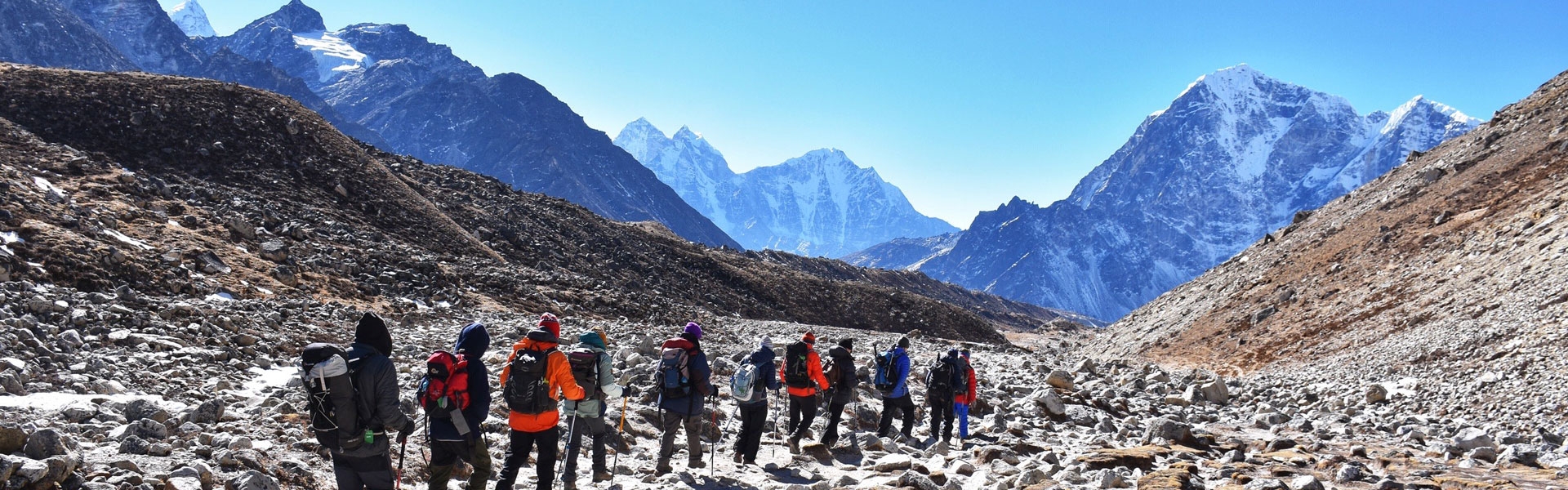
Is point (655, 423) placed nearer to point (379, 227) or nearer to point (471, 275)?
point (471, 275)

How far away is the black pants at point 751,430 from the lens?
37.4ft

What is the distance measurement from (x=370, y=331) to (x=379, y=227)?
96.4ft

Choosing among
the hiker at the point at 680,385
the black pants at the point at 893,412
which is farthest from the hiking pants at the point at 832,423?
the hiker at the point at 680,385

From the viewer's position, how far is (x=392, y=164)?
46094 millimetres

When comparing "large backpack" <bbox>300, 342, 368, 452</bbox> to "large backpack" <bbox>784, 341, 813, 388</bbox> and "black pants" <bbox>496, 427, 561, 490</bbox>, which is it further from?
"large backpack" <bbox>784, 341, 813, 388</bbox>

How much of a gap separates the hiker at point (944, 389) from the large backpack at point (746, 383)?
444 cm

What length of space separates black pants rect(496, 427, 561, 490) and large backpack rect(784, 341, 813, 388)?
4291 mm

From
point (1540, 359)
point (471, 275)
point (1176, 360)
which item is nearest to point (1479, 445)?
point (1540, 359)

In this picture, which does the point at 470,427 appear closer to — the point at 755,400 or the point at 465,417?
the point at 465,417

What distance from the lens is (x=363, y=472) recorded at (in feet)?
22.1

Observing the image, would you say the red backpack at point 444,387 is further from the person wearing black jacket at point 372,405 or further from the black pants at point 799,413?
the black pants at point 799,413

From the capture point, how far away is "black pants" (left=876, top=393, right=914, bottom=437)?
14.2m

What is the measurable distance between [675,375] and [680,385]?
0.47 feet

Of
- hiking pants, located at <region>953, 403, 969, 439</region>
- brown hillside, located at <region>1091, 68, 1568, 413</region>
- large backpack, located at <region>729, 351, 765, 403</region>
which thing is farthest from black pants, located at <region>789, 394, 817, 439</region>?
brown hillside, located at <region>1091, 68, 1568, 413</region>
